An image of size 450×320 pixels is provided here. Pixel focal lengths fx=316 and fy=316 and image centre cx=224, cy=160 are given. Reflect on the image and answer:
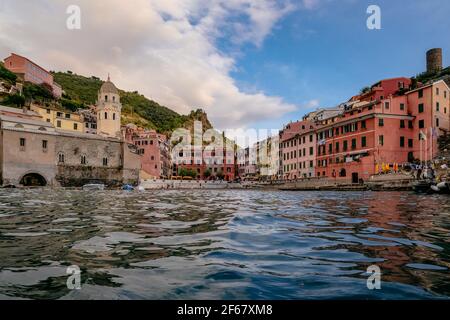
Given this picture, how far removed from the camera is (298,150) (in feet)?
216

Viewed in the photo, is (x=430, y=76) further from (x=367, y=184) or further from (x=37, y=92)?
(x=37, y=92)

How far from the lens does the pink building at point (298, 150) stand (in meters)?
61.1

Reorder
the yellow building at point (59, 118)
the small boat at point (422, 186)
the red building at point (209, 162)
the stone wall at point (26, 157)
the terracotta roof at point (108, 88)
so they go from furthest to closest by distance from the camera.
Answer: the red building at point (209, 162), the terracotta roof at point (108, 88), the yellow building at point (59, 118), the stone wall at point (26, 157), the small boat at point (422, 186)

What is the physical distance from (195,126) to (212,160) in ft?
168

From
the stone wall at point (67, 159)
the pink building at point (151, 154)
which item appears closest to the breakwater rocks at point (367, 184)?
the stone wall at point (67, 159)

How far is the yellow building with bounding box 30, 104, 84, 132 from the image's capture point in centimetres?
7069

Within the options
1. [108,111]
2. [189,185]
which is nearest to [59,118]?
[108,111]

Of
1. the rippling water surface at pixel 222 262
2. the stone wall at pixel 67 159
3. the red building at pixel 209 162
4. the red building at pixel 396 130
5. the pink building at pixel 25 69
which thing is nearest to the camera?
the rippling water surface at pixel 222 262

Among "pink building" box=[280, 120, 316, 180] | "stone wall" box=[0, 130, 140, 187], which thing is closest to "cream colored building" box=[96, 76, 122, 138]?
"stone wall" box=[0, 130, 140, 187]

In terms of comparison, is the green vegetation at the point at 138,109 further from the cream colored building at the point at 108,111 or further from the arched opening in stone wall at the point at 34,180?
the arched opening in stone wall at the point at 34,180

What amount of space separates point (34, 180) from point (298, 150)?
165ft

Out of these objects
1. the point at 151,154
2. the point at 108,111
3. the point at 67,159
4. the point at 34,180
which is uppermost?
the point at 108,111

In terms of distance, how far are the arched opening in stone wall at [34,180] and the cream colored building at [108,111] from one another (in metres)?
19.8
